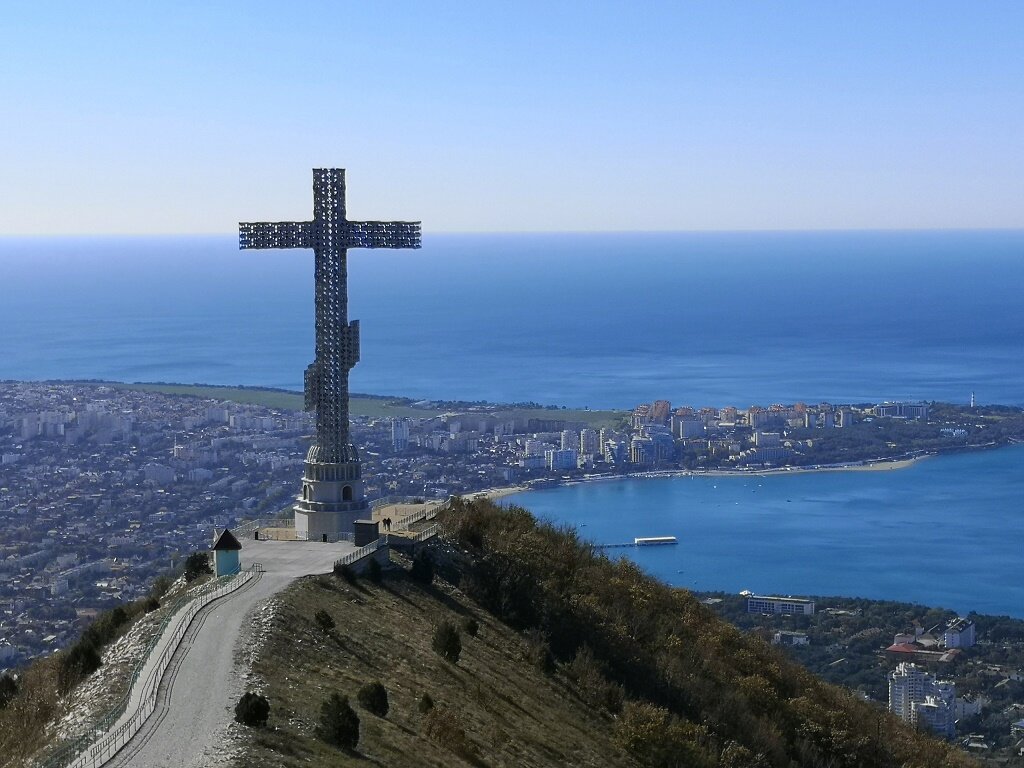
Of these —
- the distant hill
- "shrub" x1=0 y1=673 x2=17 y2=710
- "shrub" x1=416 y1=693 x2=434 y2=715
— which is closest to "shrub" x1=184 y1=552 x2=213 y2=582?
the distant hill

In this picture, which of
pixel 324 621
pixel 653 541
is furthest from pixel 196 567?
pixel 653 541

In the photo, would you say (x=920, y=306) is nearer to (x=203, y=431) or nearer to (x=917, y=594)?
(x=203, y=431)

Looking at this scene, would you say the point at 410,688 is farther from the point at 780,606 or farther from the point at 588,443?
the point at 588,443

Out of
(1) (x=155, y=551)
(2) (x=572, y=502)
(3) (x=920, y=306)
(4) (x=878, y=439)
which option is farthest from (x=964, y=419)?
(3) (x=920, y=306)

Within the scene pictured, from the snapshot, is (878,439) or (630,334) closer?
(878,439)

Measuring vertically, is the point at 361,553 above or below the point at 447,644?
above
